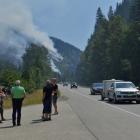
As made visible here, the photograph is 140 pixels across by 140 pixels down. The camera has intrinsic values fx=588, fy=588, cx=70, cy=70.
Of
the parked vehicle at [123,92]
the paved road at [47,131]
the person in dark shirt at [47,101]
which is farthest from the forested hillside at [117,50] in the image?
the paved road at [47,131]

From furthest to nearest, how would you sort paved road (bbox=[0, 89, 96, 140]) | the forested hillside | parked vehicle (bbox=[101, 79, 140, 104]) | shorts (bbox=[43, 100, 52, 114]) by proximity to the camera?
the forested hillside < parked vehicle (bbox=[101, 79, 140, 104]) < shorts (bbox=[43, 100, 52, 114]) < paved road (bbox=[0, 89, 96, 140])

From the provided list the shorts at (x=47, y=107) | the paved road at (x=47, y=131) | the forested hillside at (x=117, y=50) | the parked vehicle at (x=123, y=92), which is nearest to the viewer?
the paved road at (x=47, y=131)

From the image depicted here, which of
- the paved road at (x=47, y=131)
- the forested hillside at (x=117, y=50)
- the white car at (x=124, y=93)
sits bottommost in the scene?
the paved road at (x=47, y=131)

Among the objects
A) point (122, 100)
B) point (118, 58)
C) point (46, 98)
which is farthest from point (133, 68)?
point (46, 98)

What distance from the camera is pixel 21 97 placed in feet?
75.9

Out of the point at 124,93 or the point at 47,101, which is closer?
the point at 47,101

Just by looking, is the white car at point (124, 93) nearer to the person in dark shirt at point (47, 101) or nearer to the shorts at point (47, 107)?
the person in dark shirt at point (47, 101)

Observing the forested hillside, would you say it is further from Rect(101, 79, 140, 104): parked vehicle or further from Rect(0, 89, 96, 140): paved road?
Rect(0, 89, 96, 140): paved road

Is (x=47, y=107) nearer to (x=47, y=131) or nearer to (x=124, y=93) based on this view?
→ (x=47, y=131)

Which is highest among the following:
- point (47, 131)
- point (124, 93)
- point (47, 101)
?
point (124, 93)

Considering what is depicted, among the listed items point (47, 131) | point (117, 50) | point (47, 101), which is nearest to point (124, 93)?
point (47, 101)

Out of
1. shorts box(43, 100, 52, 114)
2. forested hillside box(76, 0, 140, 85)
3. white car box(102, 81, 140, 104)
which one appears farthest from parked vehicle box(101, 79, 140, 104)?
forested hillside box(76, 0, 140, 85)

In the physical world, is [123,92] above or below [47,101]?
above

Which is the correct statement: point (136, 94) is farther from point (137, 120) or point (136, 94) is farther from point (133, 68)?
point (133, 68)
